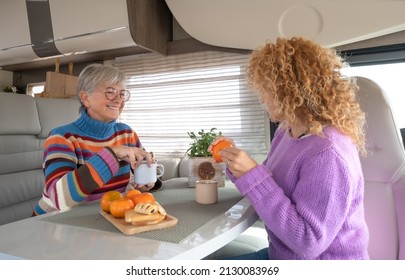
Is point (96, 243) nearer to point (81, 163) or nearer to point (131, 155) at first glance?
point (131, 155)

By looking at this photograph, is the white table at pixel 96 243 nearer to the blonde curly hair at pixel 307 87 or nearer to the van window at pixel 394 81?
the blonde curly hair at pixel 307 87

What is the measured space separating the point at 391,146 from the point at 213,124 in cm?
155

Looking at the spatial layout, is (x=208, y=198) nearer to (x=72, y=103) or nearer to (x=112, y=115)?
(x=112, y=115)

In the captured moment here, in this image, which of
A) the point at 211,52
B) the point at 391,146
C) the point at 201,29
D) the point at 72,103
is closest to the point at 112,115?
the point at 391,146

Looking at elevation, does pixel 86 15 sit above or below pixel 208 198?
above

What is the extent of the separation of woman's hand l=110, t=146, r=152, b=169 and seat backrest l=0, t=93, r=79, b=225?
56.9 inches

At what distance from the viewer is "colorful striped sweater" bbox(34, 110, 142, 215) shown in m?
0.93

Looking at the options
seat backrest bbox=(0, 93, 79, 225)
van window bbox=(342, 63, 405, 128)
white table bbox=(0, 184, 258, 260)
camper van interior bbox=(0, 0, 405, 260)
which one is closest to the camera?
white table bbox=(0, 184, 258, 260)

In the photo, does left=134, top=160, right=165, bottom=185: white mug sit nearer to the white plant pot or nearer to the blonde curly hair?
the white plant pot

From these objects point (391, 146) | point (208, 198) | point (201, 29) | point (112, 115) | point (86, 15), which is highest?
point (86, 15)

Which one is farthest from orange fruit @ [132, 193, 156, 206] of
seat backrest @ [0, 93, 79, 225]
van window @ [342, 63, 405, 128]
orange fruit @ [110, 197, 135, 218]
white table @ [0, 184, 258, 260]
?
seat backrest @ [0, 93, 79, 225]

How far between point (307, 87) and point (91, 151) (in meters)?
0.83

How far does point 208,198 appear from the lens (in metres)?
0.96

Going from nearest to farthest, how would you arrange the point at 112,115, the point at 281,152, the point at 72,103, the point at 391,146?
1. the point at 281,152
2. the point at 391,146
3. the point at 112,115
4. the point at 72,103
